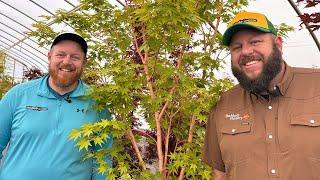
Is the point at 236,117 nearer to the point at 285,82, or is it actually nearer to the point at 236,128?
the point at 236,128

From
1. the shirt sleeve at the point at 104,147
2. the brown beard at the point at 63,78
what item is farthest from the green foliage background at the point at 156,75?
the brown beard at the point at 63,78

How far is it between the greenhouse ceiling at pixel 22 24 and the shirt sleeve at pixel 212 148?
5.58 m

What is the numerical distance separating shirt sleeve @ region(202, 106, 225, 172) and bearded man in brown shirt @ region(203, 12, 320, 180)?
54 mm

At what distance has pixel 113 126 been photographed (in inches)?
106

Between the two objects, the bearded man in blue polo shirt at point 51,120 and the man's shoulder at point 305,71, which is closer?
the man's shoulder at point 305,71

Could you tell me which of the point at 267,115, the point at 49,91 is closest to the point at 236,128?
the point at 267,115

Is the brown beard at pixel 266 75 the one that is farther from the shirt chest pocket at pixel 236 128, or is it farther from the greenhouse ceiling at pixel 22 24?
the greenhouse ceiling at pixel 22 24

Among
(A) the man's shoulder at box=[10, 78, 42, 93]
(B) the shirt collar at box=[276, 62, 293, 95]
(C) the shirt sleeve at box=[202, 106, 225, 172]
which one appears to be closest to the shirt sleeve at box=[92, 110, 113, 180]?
(A) the man's shoulder at box=[10, 78, 42, 93]

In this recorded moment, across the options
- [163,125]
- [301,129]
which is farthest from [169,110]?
[301,129]

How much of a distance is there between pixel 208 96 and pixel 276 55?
68cm

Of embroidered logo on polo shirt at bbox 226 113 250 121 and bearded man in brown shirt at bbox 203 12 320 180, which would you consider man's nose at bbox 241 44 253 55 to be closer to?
bearded man in brown shirt at bbox 203 12 320 180

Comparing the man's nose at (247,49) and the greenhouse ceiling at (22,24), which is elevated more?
the greenhouse ceiling at (22,24)

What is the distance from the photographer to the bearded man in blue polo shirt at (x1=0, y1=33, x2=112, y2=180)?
2570mm

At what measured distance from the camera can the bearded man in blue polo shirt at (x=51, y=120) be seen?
2570mm
